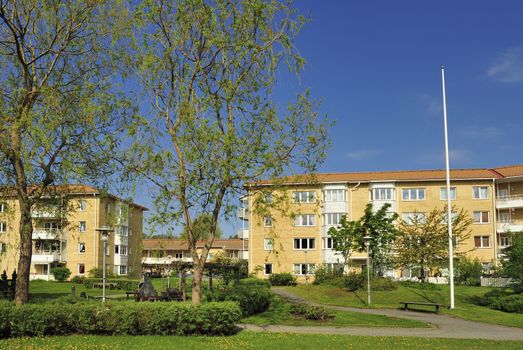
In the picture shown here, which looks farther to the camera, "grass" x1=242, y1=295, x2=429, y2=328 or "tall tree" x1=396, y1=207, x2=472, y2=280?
"tall tree" x1=396, y1=207, x2=472, y2=280

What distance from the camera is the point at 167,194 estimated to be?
17.2 meters

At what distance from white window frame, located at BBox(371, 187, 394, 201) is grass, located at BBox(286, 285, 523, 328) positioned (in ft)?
54.8

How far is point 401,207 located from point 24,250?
43958 millimetres

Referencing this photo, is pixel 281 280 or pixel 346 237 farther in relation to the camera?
pixel 281 280

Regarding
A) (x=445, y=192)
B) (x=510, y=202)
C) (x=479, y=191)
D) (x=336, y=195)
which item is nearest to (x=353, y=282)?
(x=336, y=195)

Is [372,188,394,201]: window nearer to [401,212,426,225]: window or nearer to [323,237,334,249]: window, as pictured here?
[401,212,426,225]: window

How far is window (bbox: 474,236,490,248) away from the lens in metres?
56.0

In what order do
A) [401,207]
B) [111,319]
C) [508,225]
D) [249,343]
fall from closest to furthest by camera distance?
[249,343] → [111,319] → [508,225] → [401,207]

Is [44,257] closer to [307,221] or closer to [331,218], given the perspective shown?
[307,221]

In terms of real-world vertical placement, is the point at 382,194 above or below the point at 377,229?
above

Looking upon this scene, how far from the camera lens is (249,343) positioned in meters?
15.3

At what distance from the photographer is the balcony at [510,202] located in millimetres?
55875

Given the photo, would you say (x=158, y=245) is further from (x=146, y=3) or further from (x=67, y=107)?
(x=146, y=3)

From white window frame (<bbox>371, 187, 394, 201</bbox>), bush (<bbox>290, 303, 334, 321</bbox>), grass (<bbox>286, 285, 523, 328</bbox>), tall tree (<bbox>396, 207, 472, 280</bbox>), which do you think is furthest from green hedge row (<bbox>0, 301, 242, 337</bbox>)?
white window frame (<bbox>371, 187, 394, 201</bbox>)
